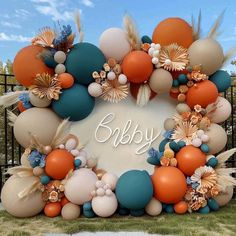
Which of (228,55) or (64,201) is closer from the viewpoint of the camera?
(64,201)

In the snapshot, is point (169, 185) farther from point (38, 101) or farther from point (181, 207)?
point (38, 101)

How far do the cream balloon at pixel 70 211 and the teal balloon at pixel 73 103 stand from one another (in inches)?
39.4

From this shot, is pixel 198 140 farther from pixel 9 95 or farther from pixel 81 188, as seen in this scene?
pixel 9 95

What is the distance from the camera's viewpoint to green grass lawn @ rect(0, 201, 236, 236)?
3447 millimetres

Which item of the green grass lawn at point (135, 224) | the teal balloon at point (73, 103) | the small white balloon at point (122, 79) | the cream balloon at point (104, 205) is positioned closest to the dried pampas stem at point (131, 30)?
the small white balloon at point (122, 79)

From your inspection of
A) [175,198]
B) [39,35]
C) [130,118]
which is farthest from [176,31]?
[175,198]

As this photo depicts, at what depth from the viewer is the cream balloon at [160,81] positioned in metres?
4.13

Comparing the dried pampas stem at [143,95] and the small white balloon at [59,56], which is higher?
the small white balloon at [59,56]

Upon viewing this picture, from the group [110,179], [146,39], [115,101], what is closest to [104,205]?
[110,179]

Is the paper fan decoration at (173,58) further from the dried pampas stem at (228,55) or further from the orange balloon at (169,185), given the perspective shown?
the orange balloon at (169,185)

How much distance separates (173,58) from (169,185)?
4.86 feet

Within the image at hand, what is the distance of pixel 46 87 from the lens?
403 centimetres

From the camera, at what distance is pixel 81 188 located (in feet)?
12.6

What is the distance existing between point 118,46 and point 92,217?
1.97 meters
